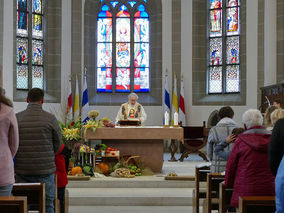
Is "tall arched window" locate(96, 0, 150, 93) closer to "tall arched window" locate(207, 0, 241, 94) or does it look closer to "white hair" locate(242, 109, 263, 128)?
"tall arched window" locate(207, 0, 241, 94)

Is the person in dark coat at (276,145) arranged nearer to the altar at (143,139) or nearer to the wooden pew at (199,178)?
the wooden pew at (199,178)

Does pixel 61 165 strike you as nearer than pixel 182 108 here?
Yes

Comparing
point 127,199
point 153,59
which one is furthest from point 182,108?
point 127,199

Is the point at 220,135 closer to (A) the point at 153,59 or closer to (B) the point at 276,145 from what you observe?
(B) the point at 276,145

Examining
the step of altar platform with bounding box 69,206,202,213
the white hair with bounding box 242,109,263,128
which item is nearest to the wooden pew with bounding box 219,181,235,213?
the white hair with bounding box 242,109,263,128

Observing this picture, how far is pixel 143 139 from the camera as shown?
10719mm

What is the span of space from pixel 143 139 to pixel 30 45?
692 centimetres

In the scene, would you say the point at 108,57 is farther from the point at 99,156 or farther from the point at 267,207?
the point at 267,207

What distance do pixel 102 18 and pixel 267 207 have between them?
45.8ft

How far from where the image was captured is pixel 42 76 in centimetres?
1669

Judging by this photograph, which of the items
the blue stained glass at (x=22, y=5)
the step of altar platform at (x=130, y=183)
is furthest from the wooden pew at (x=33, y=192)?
the blue stained glass at (x=22, y=5)

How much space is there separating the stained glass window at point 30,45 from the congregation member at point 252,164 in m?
12.1

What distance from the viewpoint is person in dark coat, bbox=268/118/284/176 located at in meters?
3.63

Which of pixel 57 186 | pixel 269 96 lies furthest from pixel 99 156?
pixel 269 96
